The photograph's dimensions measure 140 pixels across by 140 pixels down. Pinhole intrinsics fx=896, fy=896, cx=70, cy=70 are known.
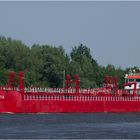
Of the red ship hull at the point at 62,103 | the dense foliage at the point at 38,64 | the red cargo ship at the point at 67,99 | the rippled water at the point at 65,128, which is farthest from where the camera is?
the dense foliage at the point at 38,64

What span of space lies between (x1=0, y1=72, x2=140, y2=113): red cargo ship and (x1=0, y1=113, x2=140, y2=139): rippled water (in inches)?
43.6

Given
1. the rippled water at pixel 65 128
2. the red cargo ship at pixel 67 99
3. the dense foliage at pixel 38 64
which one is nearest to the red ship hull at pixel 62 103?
the red cargo ship at pixel 67 99

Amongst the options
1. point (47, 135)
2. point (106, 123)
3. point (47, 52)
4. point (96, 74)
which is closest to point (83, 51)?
point (96, 74)

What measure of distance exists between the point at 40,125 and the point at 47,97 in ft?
46.0

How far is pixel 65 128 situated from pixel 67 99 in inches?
677

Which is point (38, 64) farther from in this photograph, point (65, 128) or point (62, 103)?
point (65, 128)

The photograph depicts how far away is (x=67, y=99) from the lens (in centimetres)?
6988

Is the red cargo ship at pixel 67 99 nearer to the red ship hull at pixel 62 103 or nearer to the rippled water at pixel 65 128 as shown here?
the red ship hull at pixel 62 103

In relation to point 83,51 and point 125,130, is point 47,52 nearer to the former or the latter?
point 83,51

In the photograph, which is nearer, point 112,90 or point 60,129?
point 60,129

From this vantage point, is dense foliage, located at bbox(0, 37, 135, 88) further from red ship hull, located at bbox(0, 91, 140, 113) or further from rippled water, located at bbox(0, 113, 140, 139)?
rippled water, located at bbox(0, 113, 140, 139)

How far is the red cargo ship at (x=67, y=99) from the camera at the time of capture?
66.7 metres

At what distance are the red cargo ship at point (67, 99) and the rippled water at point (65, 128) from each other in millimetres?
1107

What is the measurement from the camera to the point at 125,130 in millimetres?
51375
